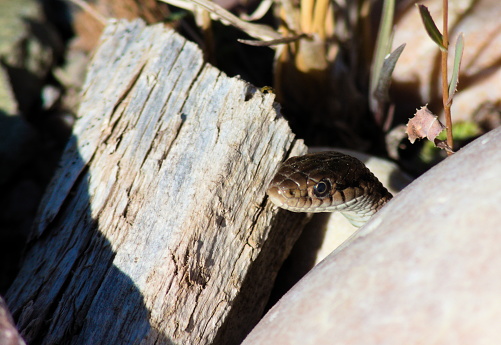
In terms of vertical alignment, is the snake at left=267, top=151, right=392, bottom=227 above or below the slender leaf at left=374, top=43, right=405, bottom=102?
below

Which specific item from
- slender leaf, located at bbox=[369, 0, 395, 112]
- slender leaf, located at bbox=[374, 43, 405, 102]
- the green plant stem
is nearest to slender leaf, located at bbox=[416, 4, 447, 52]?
the green plant stem

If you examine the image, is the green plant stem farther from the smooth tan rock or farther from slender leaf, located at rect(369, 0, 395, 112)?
slender leaf, located at rect(369, 0, 395, 112)

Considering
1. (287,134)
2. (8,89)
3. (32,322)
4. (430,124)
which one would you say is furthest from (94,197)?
(8,89)

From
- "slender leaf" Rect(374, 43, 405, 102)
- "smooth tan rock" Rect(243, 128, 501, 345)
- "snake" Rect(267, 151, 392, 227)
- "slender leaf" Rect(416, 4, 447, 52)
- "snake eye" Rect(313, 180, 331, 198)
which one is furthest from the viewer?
"slender leaf" Rect(374, 43, 405, 102)

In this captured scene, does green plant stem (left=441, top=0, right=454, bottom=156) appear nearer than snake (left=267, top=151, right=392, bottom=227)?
Yes

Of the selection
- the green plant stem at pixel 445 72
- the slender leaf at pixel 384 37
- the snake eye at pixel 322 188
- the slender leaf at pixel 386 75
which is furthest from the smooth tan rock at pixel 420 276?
the slender leaf at pixel 384 37

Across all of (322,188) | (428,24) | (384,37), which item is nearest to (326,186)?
(322,188)

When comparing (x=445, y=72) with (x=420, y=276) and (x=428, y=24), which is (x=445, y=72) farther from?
(x=420, y=276)
